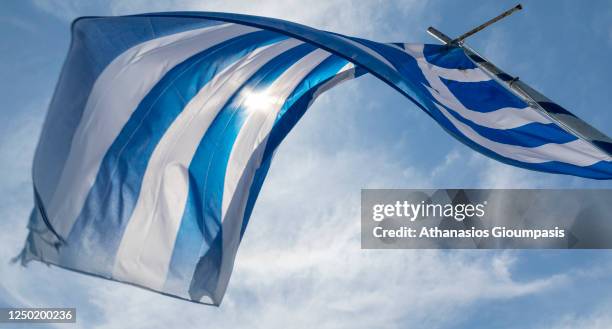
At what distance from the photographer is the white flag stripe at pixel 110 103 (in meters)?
5.74

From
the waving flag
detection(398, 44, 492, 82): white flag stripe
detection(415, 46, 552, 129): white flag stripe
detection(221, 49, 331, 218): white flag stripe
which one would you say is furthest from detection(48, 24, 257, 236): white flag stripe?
detection(415, 46, 552, 129): white flag stripe

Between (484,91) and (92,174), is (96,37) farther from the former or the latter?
(484,91)

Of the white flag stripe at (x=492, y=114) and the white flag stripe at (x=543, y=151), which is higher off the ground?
the white flag stripe at (x=492, y=114)

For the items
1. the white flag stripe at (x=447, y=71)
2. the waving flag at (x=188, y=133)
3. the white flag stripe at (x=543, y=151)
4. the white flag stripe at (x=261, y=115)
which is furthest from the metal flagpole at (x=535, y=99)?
the white flag stripe at (x=261, y=115)

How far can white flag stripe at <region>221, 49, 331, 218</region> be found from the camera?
280 inches

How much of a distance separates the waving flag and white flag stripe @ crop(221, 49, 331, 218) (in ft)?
0.06

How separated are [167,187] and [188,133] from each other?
2.35ft

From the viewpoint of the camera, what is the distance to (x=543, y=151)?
6.57 m

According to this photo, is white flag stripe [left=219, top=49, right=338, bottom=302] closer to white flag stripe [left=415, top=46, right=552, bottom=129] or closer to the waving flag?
the waving flag

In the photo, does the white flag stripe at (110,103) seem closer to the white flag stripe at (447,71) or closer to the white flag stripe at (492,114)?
the white flag stripe at (447,71)

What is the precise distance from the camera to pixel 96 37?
6195mm

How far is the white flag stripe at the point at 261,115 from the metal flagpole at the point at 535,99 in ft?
6.11

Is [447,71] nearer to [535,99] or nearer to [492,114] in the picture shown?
[492,114]

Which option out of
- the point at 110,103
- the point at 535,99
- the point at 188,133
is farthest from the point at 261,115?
the point at 535,99
